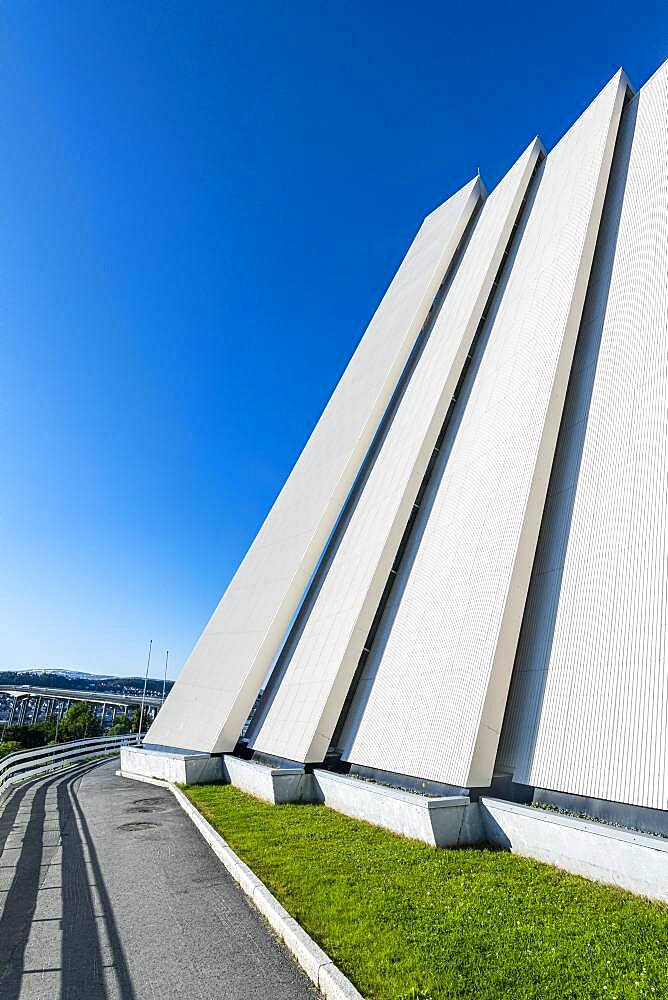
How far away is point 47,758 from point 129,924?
23113 millimetres

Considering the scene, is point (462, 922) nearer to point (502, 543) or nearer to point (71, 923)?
point (71, 923)

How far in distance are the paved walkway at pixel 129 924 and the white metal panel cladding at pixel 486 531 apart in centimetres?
406

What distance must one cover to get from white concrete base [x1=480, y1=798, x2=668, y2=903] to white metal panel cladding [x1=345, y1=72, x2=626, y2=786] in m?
0.81

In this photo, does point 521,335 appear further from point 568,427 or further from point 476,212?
point 476,212

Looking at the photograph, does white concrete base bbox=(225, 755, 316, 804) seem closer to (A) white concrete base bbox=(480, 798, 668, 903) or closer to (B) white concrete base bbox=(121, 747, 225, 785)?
(B) white concrete base bbox=(121, 747, 225, 785)

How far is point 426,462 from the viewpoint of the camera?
1661 centimetres

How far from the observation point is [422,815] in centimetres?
848

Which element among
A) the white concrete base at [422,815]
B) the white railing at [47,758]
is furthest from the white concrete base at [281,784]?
the white railing at [47,758]

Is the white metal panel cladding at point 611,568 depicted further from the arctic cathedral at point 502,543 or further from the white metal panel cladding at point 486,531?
the white metal panel cladding at point 486,531

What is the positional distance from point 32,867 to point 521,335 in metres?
15.2

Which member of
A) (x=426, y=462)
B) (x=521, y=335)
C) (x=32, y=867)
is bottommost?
(x=32, y=867)

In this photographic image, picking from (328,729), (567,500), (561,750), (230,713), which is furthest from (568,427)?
(230,713)

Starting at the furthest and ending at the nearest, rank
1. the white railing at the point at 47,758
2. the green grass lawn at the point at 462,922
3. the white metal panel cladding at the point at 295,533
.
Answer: the white railing at the point at 47,758 → the white metal panel cladding at the point at 295,533 → the green grass lawn at the point at 462,922

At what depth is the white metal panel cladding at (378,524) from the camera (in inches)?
558
